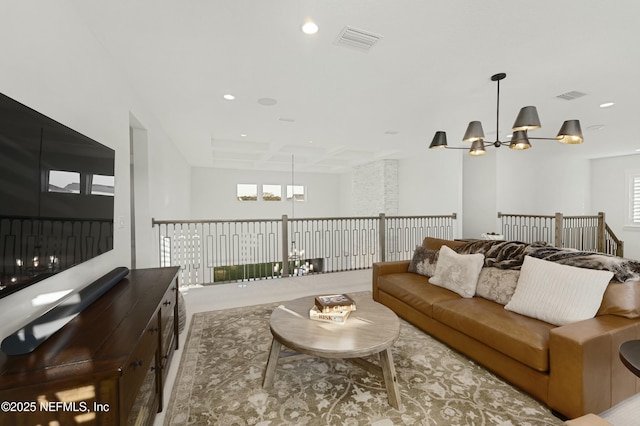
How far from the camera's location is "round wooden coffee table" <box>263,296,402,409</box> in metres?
1.73

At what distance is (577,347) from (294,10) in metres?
2.73

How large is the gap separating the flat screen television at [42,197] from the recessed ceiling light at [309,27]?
1696mm

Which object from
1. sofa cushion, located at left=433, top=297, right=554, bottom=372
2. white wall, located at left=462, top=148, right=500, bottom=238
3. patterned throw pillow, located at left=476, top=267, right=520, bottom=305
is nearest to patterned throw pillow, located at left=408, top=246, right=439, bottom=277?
patterned throw pillow, located at left=476, top=267, right=520, bottom=305

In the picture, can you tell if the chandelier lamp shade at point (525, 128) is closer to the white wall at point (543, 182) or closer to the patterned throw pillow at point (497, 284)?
the patterned throw pillow at point (497, 284)

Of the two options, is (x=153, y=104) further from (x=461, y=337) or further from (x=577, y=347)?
(x=577, y=347)

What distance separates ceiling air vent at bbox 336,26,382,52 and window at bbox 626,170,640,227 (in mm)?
8751

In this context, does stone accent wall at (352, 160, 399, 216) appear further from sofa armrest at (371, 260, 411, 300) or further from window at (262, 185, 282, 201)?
sofa armrest at (371, 260, 411, 300)

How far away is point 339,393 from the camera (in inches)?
76.4

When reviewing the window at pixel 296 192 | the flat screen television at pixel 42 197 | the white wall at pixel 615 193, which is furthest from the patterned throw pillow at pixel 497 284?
the window at pixel 296 192

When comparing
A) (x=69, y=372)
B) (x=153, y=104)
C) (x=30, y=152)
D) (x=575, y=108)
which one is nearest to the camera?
(x=69, y=372)

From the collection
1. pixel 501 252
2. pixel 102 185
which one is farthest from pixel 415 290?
pixel 102 185

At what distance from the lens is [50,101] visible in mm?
1628

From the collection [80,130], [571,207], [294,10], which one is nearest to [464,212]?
[571,207]

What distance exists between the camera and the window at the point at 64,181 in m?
1.46
